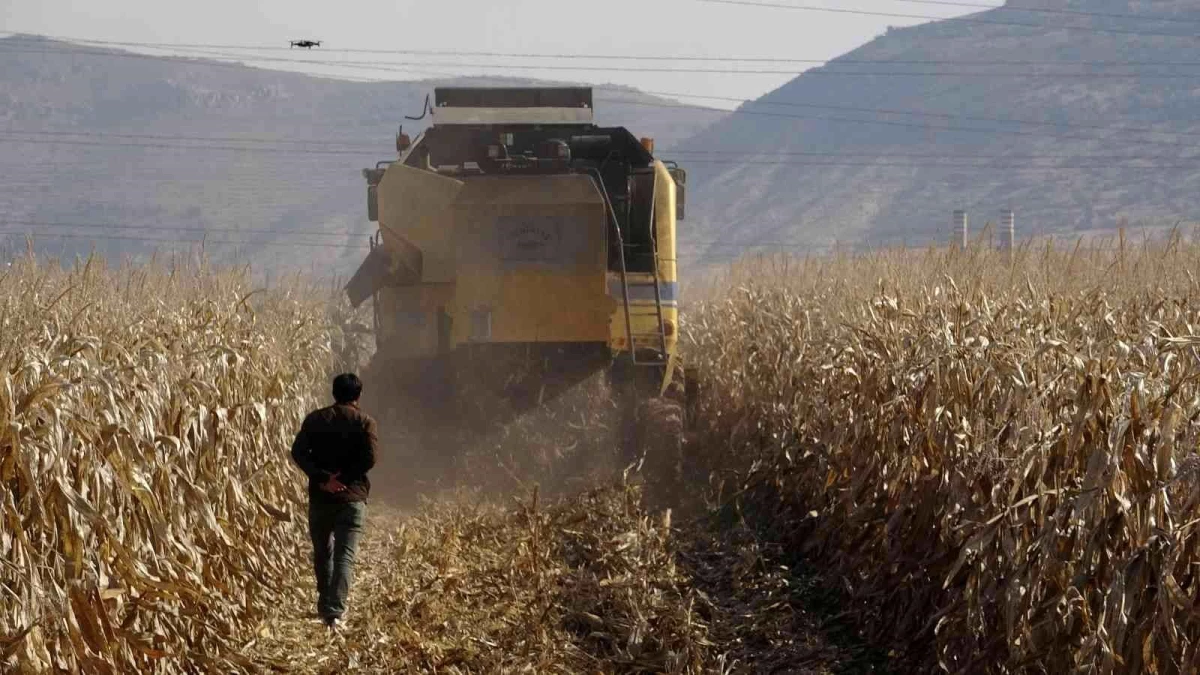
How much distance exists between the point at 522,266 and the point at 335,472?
4645 mm

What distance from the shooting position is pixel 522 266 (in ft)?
42.5

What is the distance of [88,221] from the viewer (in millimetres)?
133000

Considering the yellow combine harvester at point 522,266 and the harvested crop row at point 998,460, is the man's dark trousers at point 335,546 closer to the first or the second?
the harvested crop row at point 998,460

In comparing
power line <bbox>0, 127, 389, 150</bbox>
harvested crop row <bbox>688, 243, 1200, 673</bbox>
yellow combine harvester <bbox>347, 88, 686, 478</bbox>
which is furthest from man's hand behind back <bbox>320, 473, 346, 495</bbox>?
power line <bbox>0, 127, 389, 150</bbox>

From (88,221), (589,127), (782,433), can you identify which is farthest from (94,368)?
(88,221)

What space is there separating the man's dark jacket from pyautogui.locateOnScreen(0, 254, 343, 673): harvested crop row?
16.1 inches

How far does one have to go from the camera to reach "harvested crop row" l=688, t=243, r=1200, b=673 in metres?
5.67

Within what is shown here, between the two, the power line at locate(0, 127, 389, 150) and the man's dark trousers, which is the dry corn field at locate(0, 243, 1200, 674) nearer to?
the man's dark trousers

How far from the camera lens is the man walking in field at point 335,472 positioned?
855 centimetres

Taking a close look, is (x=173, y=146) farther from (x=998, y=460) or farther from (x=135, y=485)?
(x=998, y=460)

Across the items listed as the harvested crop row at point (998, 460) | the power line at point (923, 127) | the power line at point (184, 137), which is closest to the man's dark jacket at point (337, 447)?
the harvested crop row at point (998, 460)

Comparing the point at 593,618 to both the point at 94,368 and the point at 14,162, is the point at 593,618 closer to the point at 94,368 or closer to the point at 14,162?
the point at 94,368

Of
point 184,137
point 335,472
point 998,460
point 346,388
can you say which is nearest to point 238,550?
point 335,472

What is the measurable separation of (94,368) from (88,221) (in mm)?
134099
